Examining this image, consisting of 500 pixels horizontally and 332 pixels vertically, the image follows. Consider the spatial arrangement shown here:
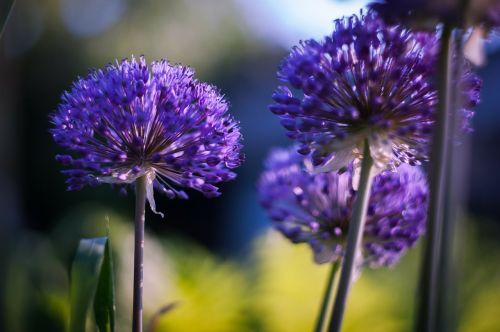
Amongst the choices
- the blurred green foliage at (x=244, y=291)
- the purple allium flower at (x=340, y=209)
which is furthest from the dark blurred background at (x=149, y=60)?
the purple allium flower at (x=340, y=209)

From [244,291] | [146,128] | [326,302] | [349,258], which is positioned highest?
[146,128]

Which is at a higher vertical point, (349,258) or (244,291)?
(349,258)

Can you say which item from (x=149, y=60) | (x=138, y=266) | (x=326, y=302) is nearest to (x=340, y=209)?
(x=326, y=302)

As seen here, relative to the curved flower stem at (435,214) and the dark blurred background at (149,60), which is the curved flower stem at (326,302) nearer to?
the curved flower stem at (435,214)

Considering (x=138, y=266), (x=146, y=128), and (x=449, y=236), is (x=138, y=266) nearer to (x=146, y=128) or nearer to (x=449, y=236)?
(x=146, y=128)

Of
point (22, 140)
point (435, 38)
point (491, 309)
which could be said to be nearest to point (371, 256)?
point (435, 38)

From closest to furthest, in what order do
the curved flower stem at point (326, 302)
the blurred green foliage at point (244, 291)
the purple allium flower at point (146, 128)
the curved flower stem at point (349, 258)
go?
Result: 1. the curved flower stem at point (349, 258)
2. the purple allium flower at point (146, 128)
3. the curved flower stem at point (326, 302)
4. the blurred green foliage at point (244, 291)

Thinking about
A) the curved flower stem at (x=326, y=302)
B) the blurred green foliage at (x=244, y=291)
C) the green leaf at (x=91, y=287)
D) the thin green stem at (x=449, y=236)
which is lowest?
the blurred green foliage at (x=244, y=291)
